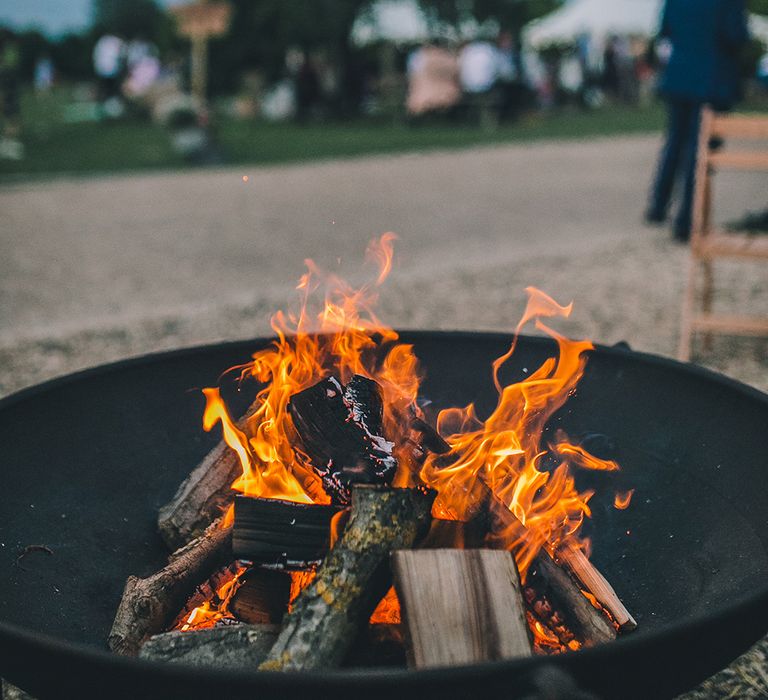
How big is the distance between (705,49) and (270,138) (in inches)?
441

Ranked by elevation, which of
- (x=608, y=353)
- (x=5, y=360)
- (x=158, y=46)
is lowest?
(x=5, y=360)

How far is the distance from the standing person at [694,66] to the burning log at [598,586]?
5246mm

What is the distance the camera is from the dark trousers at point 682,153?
645 cm

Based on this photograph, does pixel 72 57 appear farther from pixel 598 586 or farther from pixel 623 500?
pixel 598 586

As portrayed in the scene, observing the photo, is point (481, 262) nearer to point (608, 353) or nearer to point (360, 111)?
point (608, 353)

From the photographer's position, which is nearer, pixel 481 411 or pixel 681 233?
pixel 481 411

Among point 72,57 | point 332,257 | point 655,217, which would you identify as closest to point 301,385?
point 332,257

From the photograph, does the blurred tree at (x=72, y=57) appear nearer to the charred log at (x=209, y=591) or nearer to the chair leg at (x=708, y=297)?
the chair leg at (x=708, y=297)

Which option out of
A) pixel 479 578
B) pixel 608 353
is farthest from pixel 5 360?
pixel 479 578

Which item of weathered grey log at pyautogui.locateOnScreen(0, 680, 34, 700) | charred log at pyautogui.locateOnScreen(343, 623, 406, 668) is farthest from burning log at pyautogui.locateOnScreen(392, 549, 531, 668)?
weathered grey log at pyautogui.locateOnScreen(0, 680, 34, 700)

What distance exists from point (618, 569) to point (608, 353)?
1.83 feet

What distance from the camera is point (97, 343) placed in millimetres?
4484

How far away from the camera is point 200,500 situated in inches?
76.6

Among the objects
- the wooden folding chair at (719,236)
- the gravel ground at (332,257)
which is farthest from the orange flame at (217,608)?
the wooden folding chair at (719,236)
